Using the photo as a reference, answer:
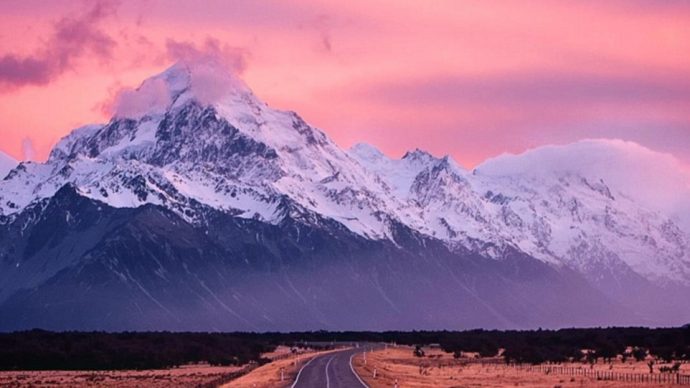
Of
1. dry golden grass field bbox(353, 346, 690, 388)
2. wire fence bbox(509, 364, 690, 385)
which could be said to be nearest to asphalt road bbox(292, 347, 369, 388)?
dry golden grass field bbox(353, 346, 690, 388)

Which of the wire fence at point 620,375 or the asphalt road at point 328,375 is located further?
the wire fence at point 620,375

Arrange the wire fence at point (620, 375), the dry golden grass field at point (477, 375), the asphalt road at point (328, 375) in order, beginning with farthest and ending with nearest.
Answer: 1. the dry golden grass field at point (477, 375)
2. the wire fence at point (620, 375)
3. the asphalt road at point (328, 375)

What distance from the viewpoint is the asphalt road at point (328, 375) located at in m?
135

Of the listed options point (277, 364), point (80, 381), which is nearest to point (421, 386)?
point (80, 381)

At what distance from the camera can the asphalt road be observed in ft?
442

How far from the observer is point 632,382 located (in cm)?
13400

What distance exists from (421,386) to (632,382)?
17701 mm

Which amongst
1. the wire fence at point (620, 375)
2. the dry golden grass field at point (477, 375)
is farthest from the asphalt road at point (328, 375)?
the wire fence at point (620, 375)

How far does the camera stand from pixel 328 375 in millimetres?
151875

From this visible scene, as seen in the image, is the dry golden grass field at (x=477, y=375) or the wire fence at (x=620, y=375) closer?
the wire fence at (x=620, y=375)

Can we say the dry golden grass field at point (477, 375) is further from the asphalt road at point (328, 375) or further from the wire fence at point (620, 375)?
the asphalt road at point (328, 375)

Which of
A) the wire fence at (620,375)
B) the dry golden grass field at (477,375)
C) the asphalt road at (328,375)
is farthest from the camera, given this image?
the dry golden grass field at (477,375)

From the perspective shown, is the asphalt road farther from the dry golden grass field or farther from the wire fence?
the wire fence

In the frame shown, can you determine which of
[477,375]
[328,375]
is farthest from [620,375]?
[328,375]
